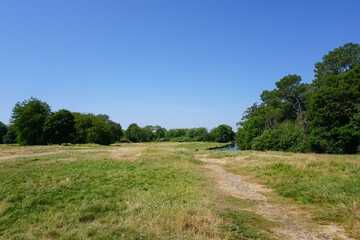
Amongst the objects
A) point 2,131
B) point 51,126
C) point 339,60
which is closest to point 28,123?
point 51,126

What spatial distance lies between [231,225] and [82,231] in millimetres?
4215

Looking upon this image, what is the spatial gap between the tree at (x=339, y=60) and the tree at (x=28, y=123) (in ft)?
260

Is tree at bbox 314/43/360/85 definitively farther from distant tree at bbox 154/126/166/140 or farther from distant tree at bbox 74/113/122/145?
distant tree at bbox 154/126/166/140

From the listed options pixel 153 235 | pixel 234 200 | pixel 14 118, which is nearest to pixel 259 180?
pixel 234 200

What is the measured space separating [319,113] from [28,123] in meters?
75.9

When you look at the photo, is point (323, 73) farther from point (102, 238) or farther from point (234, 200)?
point (102, 238)

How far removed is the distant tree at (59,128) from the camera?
57.3 m

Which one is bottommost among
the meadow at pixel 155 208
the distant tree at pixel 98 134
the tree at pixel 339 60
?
the meadow at pixel 155 208

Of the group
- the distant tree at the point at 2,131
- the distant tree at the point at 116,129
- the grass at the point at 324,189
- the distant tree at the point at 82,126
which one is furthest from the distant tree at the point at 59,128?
the grass at the point at 324,189

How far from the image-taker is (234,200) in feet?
27.8

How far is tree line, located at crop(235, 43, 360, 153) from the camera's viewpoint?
1213 inches

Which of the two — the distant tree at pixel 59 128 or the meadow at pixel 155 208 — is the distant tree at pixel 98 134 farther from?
the meadow at pixel 155 208

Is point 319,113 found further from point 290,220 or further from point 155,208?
point 155,208

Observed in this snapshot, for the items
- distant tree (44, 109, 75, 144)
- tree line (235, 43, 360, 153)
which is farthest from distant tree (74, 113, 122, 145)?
tree line (235, 43, 360, 153)
